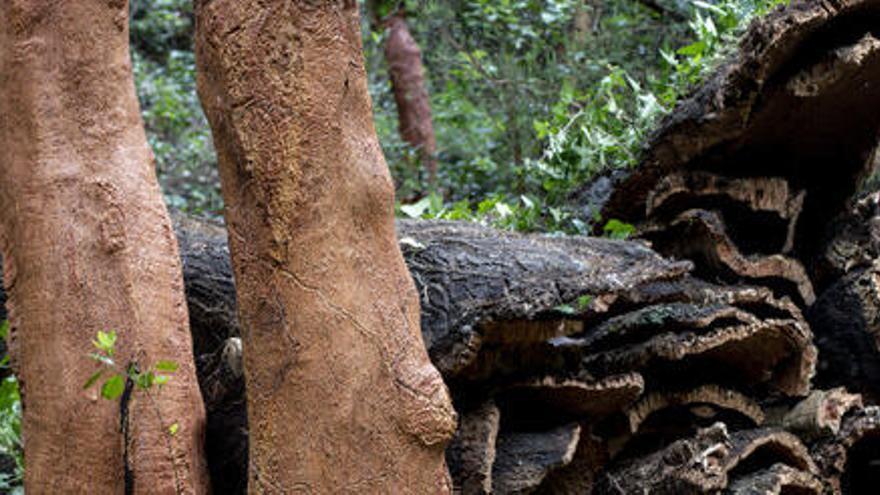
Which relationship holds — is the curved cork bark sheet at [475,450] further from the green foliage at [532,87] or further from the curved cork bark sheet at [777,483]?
the green foliage at [532,87]

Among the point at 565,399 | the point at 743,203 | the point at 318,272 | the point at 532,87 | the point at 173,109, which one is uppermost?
the point at 532,87

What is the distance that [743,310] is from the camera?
2916mm

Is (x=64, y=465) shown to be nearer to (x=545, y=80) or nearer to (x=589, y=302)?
(x=589, y=302)

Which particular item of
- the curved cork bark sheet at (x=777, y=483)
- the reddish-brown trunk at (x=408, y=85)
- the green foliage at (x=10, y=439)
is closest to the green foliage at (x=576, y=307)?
the curved cork bark sheet at (x=777, y=483)

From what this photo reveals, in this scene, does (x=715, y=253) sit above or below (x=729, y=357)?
above

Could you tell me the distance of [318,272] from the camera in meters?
1.91

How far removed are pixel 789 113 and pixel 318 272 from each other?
6.26 feet

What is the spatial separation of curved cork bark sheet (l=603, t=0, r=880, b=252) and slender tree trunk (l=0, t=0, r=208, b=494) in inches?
66.1

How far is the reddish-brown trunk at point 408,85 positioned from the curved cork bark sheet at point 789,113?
3590 mm

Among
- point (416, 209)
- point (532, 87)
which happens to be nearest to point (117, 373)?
point (416, 209)

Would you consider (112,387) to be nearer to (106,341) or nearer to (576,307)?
(106,341)

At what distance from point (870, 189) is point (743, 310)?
120 cm

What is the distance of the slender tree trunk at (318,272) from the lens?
1.87m

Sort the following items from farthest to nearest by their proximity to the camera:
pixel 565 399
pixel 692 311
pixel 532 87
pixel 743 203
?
1. pixel 532 87
2. pixel 743 203
3. pixel 692 311
4. pixel 565 399
